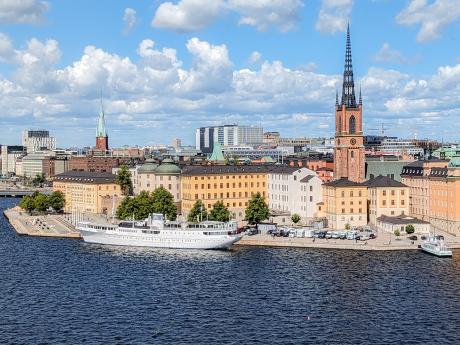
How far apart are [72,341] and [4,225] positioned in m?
97.8

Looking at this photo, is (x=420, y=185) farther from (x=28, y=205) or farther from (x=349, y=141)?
(x=28, y=205)

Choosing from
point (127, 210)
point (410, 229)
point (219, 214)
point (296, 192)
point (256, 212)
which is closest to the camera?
point (410, 229)

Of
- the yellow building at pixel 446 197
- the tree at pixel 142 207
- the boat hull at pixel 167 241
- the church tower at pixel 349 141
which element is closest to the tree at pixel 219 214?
the tree at pixel 142 207

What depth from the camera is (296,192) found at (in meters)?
146

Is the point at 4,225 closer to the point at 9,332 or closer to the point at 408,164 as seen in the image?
the point at 408,164

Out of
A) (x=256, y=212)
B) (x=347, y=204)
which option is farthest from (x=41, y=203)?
(x=347, y=204)

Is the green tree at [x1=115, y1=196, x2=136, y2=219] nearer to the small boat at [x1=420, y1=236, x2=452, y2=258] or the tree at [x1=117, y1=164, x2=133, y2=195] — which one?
the tree at [x1=117, y1=164, x2=133, y2=195]

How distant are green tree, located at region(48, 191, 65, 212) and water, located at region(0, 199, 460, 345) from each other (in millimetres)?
68406

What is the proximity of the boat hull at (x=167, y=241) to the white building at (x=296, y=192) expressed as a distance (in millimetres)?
28710

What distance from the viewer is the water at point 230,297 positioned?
213 ft

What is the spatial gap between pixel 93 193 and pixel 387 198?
2933 inches

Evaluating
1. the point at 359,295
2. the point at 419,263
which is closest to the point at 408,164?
the point at 419,263

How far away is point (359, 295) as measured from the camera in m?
79.5

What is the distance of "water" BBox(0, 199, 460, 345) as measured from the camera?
6488 centimetres
